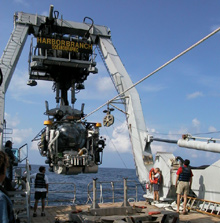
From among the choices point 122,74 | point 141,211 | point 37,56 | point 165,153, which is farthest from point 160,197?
point 37,56

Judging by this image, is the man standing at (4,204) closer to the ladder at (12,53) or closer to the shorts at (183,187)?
the shorts at (183,187)

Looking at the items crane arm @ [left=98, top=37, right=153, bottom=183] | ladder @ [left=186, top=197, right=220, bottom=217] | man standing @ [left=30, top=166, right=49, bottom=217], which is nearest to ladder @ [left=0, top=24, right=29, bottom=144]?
crane arm @ [left=98, top=37, right=153, bottom=183]

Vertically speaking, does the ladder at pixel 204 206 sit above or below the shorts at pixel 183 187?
below

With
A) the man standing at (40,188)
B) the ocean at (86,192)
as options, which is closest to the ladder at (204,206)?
the ocean at (86,192)

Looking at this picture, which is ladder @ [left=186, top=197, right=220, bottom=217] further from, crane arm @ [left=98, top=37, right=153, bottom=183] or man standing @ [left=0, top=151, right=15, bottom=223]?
man standing @ [left=0, top=151, right=15, bottom=223]

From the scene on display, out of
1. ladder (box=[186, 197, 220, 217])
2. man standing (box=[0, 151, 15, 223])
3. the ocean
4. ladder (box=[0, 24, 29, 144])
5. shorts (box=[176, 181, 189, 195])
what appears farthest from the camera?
ladder (box=[0, 24, 29, 144])

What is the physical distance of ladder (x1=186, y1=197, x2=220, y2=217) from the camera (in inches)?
362

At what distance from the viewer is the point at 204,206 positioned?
31.5 feet

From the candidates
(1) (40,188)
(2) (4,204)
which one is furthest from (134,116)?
(2) (4,204)

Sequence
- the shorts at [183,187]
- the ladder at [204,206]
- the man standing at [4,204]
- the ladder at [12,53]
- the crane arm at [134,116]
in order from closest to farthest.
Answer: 1. the man standing at [4,204]
2. the ladder at [204,206]
3. the shorts at [183,187]
4. the crane arm at [134,116]
5. the ladder at [12,53]

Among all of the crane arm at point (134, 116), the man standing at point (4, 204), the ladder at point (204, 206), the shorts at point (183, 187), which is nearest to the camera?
the man standing at point (4, 204)

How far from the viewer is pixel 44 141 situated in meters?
14.4

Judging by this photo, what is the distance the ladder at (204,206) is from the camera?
9.20m

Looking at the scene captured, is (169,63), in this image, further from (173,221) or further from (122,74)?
(122,74)
